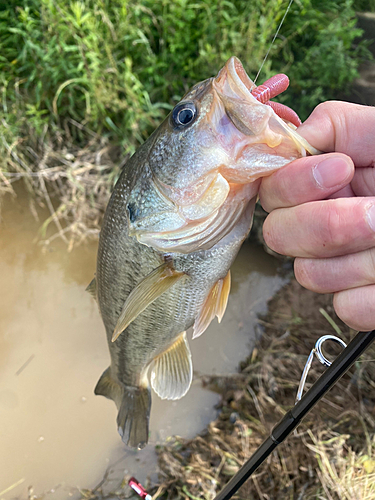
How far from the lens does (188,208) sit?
35.6 inches

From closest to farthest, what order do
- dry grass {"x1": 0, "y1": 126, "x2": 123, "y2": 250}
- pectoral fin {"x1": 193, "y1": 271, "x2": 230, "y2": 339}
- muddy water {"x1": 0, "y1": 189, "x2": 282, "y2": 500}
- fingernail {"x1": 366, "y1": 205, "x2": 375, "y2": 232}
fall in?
fingernail {"x1": 366, "y1": 205, "x2": 375, "y2": 232} < pectoral fin {"x1": 193, "y1": 271, "x2": 230, "y2": 339} < muddy water {"x1": 0, "y1": 189, "x2": 282, "y2": 500} < dry grass {"x1": 0, "y1": 126, "x2": 123, "y2": 250}

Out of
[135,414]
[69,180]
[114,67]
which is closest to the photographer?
[135,414]

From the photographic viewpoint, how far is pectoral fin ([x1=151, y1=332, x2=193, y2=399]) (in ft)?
4.54

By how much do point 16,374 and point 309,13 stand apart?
122 inches

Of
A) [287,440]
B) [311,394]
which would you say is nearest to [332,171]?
[311,394]

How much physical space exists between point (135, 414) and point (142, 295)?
86cm

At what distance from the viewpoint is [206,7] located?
239 centimetres

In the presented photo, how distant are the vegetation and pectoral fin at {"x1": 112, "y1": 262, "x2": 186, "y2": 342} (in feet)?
5.63

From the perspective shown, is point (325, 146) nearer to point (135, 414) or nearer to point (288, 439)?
point (135, 414)

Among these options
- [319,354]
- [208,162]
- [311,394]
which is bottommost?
[311,394]

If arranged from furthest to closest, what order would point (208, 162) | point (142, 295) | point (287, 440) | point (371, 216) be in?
point (287, 440) < point (142, 295) < point (208, 162) < point (371, 216)

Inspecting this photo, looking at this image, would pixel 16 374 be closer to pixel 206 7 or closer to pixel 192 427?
pixel 192 427

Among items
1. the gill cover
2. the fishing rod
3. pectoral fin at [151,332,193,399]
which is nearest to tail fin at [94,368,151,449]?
pectoral fin at [151,332,193,399]

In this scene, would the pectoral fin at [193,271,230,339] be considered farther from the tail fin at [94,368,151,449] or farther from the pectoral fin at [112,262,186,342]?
the tail fin at [94,368,151,449]
